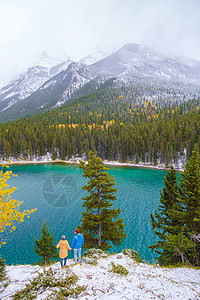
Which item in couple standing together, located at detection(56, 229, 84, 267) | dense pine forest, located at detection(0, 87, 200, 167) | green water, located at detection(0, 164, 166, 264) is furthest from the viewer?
dense pine forest, located at detection(0, 87, 200, 167)

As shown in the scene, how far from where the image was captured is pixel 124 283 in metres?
6.73

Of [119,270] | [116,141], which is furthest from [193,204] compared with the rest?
[116,141]

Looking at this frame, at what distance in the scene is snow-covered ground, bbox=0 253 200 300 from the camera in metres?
5.94

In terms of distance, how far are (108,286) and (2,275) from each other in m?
5.08

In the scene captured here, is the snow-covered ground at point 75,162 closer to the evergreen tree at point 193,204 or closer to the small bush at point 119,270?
the evergreen tree at point 193,204

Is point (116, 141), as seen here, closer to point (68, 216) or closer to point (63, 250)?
point (68, 216)

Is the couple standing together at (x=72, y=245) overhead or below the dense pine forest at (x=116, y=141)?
below

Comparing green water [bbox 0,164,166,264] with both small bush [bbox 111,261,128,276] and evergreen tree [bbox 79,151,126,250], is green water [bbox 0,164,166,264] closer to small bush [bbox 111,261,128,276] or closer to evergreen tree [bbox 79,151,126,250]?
evergreen tree [bbox 79,151,126,250]

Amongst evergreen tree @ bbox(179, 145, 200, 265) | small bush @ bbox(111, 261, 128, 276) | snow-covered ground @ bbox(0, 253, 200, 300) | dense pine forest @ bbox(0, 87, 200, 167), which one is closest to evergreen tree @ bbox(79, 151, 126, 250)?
evergreen tree @ bbox(179, 145, 200, 265)

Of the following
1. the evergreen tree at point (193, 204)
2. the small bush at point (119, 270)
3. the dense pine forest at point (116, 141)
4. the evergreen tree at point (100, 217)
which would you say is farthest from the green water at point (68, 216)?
the dense pine forest at point (116, 141)

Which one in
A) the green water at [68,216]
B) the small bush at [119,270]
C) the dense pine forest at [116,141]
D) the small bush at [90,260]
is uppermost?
the dense pine forest at [116,141]

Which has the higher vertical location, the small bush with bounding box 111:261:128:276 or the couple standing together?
the couple standing together

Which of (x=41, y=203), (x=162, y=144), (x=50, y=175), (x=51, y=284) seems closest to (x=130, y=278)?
(x=51, y=284)

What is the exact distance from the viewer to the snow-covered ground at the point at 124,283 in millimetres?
5938
